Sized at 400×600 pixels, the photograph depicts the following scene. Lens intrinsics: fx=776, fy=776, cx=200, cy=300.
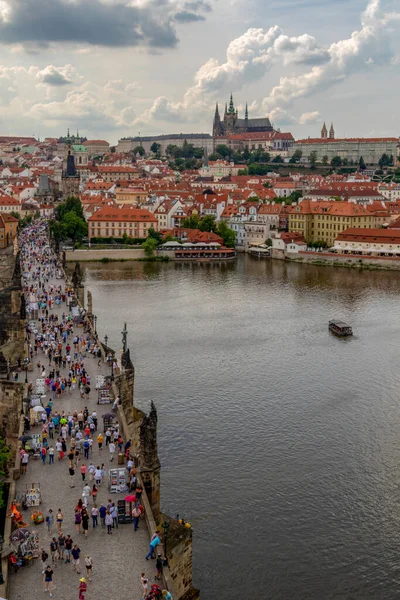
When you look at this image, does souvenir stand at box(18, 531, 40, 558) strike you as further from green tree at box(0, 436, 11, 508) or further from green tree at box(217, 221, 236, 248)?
green tree at box(217, 221, 236, 248)

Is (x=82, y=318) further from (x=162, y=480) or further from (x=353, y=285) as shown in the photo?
(x=353, y=285)

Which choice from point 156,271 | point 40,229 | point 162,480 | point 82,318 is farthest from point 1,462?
point 40,229

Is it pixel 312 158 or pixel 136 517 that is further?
pixel 312 158

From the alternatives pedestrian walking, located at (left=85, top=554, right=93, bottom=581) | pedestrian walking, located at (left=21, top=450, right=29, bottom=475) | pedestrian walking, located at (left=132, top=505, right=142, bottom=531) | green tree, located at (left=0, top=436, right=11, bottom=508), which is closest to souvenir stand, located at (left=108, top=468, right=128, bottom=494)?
pedestrian walking, located at (left=132, top=505, right=142, bottom=531)

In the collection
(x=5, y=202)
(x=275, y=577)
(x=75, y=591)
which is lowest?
(x=275, y=577)

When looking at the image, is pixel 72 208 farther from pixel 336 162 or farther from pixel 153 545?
pixel 336 162

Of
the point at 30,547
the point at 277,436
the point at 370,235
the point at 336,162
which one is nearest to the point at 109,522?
the point at 30,547
